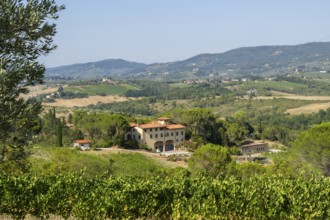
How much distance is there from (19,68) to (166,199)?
9500mm

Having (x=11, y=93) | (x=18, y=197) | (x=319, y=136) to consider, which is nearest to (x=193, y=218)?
(x=18, y=197)

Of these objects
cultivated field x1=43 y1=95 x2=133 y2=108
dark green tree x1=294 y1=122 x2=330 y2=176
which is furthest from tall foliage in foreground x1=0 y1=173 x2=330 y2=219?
cultivated field x1=43 y1=95 x2=133 y2=108

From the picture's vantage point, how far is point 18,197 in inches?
643

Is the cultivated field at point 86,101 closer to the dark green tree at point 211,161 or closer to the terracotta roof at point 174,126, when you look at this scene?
the terracotta roof at point 174,126

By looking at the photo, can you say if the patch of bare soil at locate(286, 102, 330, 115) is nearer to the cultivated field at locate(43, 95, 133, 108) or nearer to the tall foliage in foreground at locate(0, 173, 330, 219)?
the cultivated field at locate(43, 95, 133, 108)

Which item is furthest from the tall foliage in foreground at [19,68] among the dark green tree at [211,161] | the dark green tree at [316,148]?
the dark green tree at [316,148]

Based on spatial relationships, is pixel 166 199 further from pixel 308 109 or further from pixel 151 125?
pixel 308 109

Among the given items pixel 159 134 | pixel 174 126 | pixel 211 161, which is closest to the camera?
pixel 211 161

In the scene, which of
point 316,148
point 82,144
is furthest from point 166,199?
point 82,144

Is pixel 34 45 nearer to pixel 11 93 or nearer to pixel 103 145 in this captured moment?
pixel 11 93

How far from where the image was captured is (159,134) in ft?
216

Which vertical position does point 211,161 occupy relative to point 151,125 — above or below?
above

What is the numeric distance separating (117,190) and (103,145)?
42.6m

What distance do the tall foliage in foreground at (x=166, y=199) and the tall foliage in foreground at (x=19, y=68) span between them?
5.78 m
